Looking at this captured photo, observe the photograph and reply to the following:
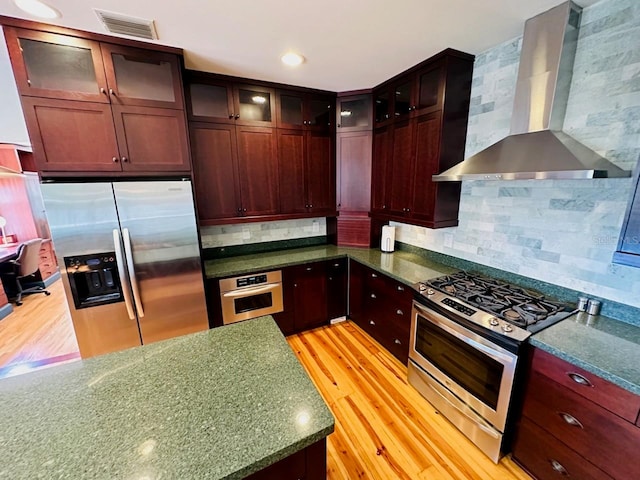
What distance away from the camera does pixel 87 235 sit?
1822 millimetres

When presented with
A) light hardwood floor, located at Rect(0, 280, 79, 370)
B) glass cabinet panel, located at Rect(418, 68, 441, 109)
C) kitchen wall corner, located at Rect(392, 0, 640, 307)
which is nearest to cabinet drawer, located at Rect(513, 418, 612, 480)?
kitchen wall corner, located at Rect(392, 0, 640, 307)

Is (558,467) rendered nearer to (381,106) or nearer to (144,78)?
(381,106)

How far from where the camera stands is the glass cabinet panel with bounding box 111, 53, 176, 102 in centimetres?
187

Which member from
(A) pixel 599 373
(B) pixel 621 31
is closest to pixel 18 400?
(A) pixel 599 373

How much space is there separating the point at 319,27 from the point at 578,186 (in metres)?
1.93

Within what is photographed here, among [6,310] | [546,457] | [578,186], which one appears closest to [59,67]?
[578,186]

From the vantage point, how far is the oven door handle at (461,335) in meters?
1.48

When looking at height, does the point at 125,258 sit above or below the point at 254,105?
below

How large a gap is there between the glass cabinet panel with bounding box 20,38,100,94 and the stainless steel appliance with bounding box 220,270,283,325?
176 cm

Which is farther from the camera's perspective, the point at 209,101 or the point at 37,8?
the point at 209,101

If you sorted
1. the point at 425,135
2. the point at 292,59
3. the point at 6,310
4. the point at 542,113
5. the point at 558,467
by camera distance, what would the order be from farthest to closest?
1. the point at 6,310
2. the point at 425,135
3. the point at 292,59
4. the point at 542,113
5. the point at 558,467

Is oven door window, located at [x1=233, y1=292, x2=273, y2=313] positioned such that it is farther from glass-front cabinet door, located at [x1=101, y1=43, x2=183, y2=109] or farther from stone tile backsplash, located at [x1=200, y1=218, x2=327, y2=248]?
glass-front cabinet door, located at [x1=101, y1=43, x2=183, y2=109]

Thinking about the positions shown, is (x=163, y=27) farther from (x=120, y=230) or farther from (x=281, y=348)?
(x=281, y=348)

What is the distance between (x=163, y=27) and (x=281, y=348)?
2.11m
